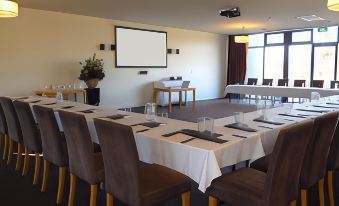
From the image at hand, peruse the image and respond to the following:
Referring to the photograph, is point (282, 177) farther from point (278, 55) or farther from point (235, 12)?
point (278, 55)

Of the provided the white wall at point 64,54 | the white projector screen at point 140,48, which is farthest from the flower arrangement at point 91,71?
the white projector screen at point 140,48

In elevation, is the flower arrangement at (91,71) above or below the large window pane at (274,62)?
below

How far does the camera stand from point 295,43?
10.4m

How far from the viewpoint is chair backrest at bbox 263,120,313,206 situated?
1.68 meters

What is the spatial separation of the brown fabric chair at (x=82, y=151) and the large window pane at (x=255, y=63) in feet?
33.4

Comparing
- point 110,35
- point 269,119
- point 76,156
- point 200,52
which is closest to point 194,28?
point 200,52

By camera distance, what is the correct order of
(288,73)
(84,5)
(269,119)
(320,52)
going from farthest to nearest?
(288,73)
(320,52)
(84,5)
(269,119)

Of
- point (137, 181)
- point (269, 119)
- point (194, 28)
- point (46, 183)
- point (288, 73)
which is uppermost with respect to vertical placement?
point (194, 28)

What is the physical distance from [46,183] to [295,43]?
9936mm

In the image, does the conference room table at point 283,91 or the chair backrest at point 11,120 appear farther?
the conference room table at point 283,91

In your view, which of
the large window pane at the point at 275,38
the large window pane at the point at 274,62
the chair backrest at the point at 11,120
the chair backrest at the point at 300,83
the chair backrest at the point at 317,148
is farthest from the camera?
the large window pane at the point at 274,62

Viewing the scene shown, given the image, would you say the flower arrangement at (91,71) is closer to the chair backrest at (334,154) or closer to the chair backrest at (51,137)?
the chair backrest at (51,137)

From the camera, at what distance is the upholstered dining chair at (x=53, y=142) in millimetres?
2564

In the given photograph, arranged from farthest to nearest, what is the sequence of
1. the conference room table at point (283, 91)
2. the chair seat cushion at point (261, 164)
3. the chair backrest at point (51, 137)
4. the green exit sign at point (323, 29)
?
the green exit sign at point (323, 29) → the conference room table at point (283, 91) → the chair backrest at point (51, 137) → the chair seat cushion at point (261, 164)
